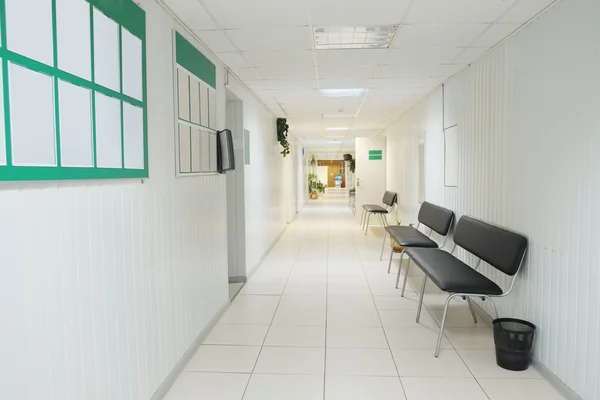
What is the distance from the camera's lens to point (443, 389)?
280 cm

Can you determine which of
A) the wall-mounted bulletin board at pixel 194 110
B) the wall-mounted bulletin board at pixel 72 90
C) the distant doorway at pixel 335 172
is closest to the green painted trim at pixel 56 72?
the wall-mounted bulletin board at pixel 72 90

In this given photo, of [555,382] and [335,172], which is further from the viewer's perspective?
[335,172]

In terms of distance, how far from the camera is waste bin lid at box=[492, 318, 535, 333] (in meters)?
3.09

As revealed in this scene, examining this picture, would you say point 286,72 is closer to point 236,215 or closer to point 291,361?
point 236,215

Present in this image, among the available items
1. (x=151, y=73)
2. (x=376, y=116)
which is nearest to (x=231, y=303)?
(x=151, y=73)

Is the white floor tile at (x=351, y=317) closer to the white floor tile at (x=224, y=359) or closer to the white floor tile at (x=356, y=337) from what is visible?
the white floor tile at (x=356, y=337)

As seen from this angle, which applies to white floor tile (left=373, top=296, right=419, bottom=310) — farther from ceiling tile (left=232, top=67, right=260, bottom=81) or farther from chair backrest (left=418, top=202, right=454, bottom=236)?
ceiling tile (left=232, top=67, right=260, bottom=81)

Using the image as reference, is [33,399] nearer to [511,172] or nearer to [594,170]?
[594,170]

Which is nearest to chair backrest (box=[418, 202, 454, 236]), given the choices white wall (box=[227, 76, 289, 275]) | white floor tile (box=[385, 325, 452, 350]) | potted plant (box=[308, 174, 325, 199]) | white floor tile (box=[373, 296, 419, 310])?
white floor tile (box=[373, 296, 419, 310])

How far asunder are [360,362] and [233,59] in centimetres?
301

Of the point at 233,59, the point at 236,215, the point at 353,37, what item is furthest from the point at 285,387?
the point at 233,59

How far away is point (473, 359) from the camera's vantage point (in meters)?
3.25

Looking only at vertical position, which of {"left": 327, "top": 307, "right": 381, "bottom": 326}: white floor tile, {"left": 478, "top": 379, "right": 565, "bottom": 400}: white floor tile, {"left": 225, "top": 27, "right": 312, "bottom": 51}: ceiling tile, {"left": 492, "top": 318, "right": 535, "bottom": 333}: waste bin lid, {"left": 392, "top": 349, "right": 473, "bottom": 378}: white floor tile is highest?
{"left": 225, "top": 27, "right": 312, "bottom": 51}: ceiling tile

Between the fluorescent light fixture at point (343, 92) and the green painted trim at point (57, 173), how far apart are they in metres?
4.11
